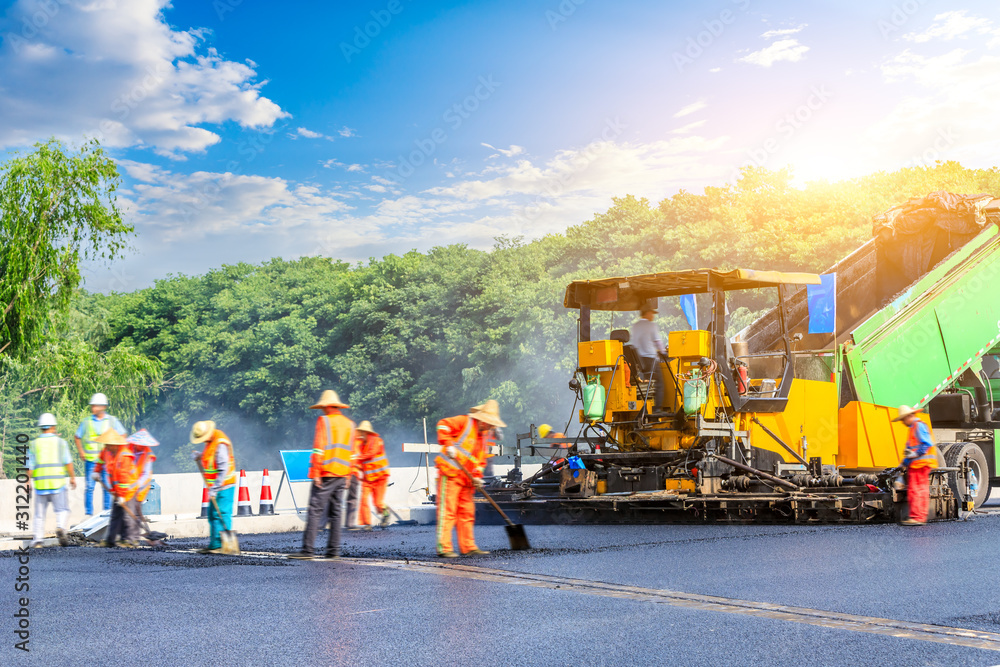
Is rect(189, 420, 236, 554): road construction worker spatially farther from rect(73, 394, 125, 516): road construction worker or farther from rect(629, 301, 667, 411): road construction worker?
rect(629, 301, 667, 411): road construction worker

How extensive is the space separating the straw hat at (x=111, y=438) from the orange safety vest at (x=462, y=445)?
3.48 meters

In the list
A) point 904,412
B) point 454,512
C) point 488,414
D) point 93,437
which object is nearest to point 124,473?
point 93,437

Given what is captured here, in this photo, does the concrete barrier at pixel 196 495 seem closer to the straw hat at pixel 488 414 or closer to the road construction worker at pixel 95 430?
the road construction worker at pixel 95 430

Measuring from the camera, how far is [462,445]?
907 cm

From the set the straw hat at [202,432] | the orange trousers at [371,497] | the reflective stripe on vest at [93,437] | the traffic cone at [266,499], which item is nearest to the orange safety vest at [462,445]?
the straw hat at [202,432]

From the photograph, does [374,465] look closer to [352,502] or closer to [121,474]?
[352,502]

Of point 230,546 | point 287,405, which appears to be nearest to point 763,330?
point 230,546

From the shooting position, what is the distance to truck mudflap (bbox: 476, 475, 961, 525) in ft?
37.3

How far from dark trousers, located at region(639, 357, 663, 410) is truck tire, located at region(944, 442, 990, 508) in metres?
3.76

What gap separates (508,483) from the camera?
43.9ft

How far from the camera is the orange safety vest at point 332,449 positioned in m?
9.30

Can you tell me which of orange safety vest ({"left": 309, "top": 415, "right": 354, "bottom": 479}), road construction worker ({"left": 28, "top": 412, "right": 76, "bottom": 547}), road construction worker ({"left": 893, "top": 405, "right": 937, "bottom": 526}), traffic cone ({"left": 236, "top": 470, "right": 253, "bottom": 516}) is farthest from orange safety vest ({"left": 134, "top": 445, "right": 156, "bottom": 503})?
road construction worker ({"left": 893, "top": 405, "right": 937, "bottom": 526})

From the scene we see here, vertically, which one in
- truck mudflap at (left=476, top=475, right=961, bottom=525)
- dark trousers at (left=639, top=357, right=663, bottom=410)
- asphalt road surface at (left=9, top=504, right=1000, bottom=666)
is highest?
dark trousers at (left=639, top=357, right=663, bottom=410)

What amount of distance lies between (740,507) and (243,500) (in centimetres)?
Result: 858
